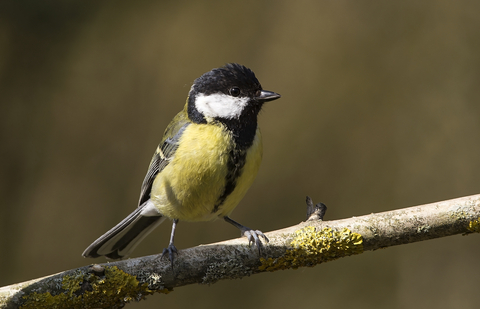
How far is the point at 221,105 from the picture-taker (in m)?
1.86

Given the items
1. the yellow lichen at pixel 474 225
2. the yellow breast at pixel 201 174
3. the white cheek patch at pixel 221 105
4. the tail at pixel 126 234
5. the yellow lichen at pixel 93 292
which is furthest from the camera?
the tail at pixel 126 234

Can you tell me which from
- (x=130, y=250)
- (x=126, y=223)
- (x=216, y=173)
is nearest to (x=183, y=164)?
(x=216, y=173)

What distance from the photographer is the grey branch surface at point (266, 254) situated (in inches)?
53.7

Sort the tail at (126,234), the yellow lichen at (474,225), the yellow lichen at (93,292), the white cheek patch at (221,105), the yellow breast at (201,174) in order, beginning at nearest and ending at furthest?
the yellow lichen at (93,292) → the yellow lichen at (474,225) → the yellow breast at (201,174) → the white cheek patch at (221,105) → the tail at (126,234)

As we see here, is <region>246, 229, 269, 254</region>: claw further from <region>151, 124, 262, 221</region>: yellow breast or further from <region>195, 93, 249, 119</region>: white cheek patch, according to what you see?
<region>195, 93, 249, 119</region>: white cheek patch

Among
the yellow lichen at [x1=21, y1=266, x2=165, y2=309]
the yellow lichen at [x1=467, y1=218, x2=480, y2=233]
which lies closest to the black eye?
the yellow lichen at [x1=21, y1=266, x2=165, y2=309]

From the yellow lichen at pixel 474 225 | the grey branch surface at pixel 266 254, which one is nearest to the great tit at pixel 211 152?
the grey branch surface at pixel 266 254

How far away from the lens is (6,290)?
1.29 meters

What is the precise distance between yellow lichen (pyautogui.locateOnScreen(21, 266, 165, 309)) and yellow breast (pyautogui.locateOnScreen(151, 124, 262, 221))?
0.47 m

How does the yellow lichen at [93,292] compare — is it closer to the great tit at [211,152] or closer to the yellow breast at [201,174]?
the great tit at [211,152]

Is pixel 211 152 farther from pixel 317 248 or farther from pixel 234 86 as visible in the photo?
pixel 317 248

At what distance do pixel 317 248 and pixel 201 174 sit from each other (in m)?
0.55

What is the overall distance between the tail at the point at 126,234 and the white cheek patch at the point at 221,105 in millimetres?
560

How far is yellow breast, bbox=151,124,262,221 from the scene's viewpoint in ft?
5.65
